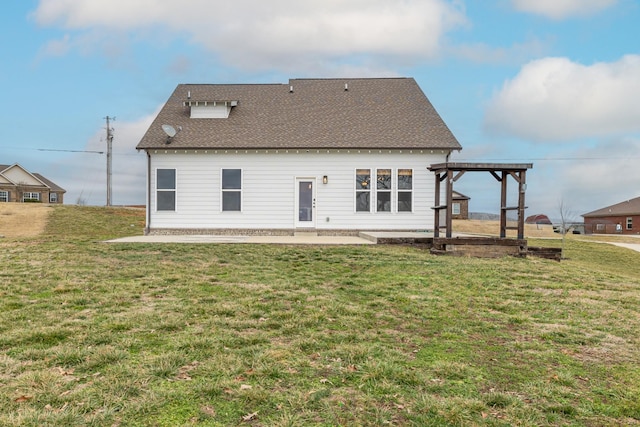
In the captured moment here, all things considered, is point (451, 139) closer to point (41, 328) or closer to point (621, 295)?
point (621, 295)

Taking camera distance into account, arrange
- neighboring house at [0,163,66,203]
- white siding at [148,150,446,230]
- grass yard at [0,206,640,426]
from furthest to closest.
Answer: neighboring house at [0,163,66,203] → white siding at [148,150,446,230] → grass yard at [0,206,640,426]

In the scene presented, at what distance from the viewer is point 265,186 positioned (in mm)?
15828

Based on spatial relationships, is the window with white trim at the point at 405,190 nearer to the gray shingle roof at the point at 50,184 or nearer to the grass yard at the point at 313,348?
the grass yard at the point at 313,348

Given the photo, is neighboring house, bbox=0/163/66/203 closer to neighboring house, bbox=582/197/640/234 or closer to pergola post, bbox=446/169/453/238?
pergola post, bbox=446/169/453/238

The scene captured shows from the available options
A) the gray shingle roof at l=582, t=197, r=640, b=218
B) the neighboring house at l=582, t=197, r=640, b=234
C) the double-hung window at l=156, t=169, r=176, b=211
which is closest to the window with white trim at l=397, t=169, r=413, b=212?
the double-hung window at l=156, t=169, r=176, b=211

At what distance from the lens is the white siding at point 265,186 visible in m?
15.7

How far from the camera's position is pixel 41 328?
4191 millimetres

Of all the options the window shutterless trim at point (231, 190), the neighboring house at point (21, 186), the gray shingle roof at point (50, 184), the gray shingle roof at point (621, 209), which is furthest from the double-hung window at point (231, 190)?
the gray shingle roof at point (621, 209)

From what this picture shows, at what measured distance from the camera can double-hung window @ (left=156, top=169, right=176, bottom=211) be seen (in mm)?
15812

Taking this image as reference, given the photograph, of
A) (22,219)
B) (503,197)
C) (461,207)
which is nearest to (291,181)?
(503,197)

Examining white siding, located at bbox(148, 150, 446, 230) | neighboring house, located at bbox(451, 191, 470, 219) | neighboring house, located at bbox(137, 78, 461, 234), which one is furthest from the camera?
neighboring house, located at bbox(451, 191, 470, 219)

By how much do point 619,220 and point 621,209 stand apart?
1598mm

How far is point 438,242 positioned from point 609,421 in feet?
29.0

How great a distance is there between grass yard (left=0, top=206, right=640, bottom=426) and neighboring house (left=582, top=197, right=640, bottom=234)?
47.5 m
